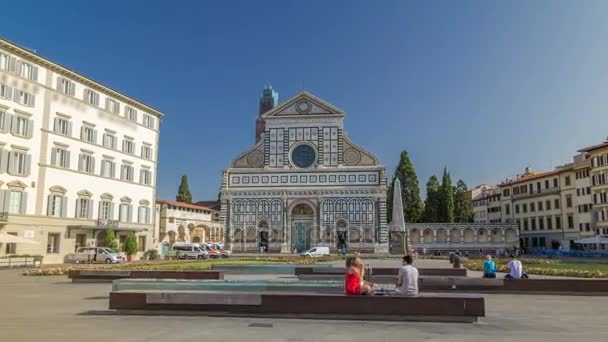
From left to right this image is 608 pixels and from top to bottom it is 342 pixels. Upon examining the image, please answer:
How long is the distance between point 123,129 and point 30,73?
10.9 m

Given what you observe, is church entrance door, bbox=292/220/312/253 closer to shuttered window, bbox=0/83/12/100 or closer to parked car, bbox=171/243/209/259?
parked car, bbox=171/243/209/259

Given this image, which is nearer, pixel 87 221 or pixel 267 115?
pixel 87 221

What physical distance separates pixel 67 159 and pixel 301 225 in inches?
1235

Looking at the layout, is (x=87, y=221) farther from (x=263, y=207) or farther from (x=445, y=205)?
(x=445, y=205)

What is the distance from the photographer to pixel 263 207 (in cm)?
6344

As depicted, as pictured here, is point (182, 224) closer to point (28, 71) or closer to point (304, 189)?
point (304, 189)

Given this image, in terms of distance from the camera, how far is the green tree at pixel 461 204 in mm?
78750

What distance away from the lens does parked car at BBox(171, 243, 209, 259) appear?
48.3 meters

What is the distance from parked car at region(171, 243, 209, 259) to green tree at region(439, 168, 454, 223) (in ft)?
121

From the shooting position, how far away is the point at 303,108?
65.9 m

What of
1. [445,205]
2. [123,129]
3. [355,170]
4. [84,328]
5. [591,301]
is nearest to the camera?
[84,328]

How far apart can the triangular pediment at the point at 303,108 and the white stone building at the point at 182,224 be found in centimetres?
1808

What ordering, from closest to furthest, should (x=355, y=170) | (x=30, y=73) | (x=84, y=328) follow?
(x=84, y=328) → (x=30, y=73) → (x=355, y=170)

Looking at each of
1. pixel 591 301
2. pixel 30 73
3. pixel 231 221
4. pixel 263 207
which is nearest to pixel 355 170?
pixel 263 207
